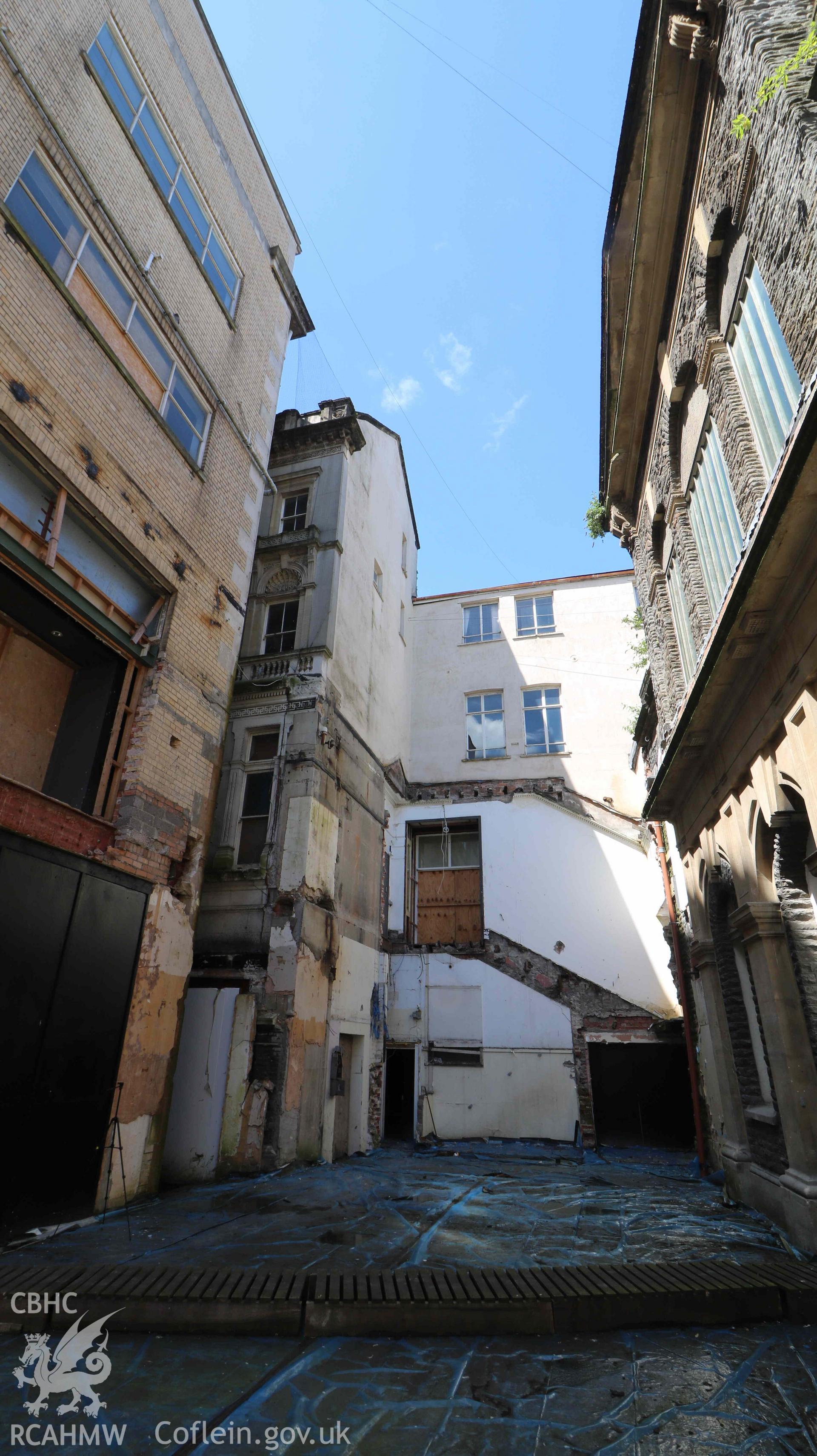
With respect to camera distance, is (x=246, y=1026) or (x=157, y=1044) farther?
(x=246, y=1026)

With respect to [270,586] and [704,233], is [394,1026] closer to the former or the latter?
[270,586]

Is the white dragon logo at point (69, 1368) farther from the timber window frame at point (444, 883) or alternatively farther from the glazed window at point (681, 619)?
the timber window frame at point (444, 883)

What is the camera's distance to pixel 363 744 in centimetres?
1700

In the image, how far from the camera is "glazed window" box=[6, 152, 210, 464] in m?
8.23

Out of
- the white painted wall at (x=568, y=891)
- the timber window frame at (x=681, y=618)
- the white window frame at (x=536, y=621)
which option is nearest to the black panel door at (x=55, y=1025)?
the timber window frame at (x=681, y=618)

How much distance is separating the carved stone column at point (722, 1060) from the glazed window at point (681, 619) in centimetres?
382

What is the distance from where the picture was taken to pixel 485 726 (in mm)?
22156

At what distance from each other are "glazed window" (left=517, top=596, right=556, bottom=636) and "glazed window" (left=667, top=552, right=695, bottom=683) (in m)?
12.1

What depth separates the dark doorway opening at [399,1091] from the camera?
16609mm

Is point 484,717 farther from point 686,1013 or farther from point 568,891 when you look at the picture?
point 686,1013

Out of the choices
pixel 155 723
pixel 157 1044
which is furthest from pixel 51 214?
pixel 157 1044

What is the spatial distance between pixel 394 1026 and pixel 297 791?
275 inches

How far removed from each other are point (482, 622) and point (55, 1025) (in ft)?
62.9

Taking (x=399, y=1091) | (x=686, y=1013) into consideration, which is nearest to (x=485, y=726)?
(x=399, y=1091)
